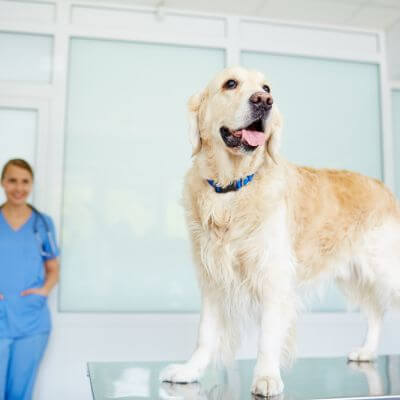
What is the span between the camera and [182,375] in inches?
61.3

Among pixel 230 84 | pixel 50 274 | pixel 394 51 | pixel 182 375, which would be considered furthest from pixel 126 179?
pixel 394 51

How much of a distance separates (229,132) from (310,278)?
0.64 metres

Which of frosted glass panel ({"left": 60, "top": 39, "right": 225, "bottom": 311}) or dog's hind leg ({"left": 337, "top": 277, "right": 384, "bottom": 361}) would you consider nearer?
dog's hind leg ({"left": 337, "top": 277, "right": 384, "bottom": 361})

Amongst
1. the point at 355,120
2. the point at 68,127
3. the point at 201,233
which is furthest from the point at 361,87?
the point at 201,233

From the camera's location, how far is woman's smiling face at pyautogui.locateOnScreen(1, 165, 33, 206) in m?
2.93

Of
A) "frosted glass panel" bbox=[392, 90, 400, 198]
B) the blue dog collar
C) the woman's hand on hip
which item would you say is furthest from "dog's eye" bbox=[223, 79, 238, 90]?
"frosted glass panel" bbox=[392, 90, 400, 198]

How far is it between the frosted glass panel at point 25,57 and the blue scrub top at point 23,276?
0.99 m

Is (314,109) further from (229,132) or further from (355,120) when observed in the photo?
(229,132)

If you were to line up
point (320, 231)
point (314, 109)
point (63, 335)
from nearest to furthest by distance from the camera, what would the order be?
1. point (320, 231)
2. point (63, 335)
3. point (314, 109)

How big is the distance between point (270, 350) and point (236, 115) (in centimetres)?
70

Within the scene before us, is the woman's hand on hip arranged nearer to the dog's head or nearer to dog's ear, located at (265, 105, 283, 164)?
the dog's head

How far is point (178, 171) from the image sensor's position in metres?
3.51

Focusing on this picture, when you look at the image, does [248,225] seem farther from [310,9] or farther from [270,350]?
[310,9]

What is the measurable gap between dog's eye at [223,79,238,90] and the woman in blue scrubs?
5.71ft
